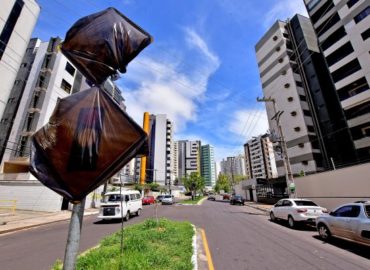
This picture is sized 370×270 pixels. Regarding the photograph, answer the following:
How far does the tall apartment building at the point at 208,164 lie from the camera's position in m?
174

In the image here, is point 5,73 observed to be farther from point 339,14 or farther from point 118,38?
point 339,14

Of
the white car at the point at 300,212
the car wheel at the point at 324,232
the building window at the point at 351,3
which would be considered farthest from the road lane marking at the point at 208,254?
the building window at the point at 351,3

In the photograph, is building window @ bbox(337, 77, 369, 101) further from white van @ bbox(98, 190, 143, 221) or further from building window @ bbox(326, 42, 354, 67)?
white van @ bbox(98, 190, 143, 221)

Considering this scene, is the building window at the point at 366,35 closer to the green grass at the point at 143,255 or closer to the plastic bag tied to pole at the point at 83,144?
the green grass at the point at 143,255

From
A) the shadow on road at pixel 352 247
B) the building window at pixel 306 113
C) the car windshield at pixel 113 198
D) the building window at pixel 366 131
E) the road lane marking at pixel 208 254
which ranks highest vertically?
the building window at pixel 306 113

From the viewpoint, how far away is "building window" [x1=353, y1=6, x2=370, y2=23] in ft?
91.4

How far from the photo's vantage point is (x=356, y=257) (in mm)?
6109

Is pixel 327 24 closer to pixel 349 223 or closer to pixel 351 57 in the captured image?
pixel 351 57

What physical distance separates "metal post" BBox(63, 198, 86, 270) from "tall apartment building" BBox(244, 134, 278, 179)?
4362 inches

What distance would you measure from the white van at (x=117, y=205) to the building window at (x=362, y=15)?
37.8 metres

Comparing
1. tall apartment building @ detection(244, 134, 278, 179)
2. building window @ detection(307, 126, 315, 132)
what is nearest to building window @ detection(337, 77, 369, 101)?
building window @ detection(307, 126, 315, 132)

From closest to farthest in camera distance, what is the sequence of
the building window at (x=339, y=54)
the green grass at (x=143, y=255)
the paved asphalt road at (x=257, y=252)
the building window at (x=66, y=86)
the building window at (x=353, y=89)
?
the green grass at (x=143, y=255), the paved asphalt road at (x=257, y=252), the building window at (x=353, y=89), the building window at (x=339, y=54), the building window at (x=66, y=86)

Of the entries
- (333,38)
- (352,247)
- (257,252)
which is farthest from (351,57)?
(257,252)

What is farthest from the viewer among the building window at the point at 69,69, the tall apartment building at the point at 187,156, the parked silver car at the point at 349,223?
the tall apartment building at the point at 187,156
